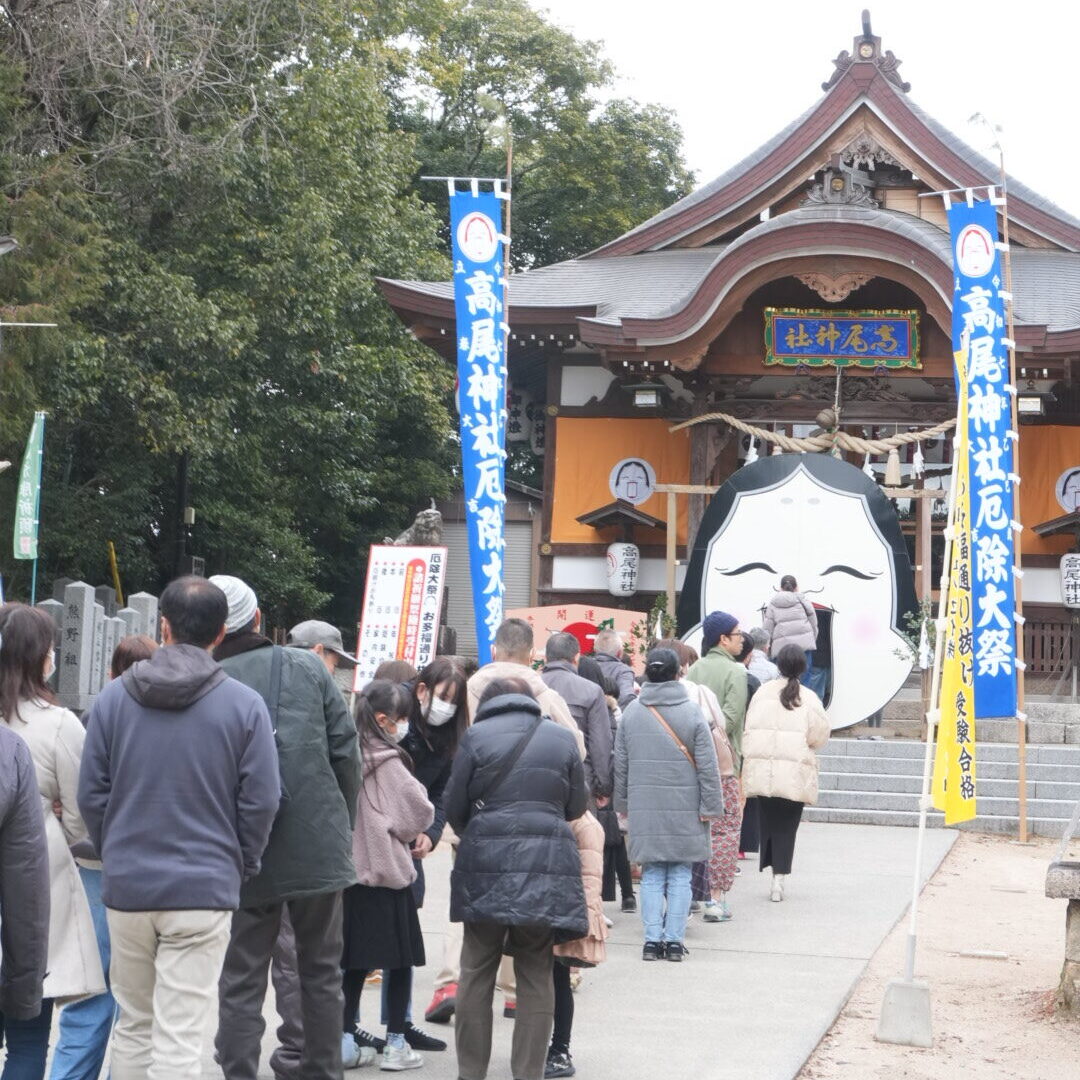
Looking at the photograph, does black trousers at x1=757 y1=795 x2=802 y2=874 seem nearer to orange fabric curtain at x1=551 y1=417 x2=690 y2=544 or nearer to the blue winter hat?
the blue winter hat

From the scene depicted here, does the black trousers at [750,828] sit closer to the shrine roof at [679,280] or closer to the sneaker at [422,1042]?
the sneaker at [422,1042]

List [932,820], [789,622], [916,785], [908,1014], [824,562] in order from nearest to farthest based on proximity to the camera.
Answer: [908,1014] < [789,622] < [932,820] < [916,785] < [824,562]

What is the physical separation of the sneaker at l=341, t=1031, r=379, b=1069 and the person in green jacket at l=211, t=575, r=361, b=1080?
0.70m

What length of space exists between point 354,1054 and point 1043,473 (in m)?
14.2

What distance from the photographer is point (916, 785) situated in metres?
13.7

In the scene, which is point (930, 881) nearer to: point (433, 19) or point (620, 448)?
point (620, 448)

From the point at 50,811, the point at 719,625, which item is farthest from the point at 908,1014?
the point at 50,811

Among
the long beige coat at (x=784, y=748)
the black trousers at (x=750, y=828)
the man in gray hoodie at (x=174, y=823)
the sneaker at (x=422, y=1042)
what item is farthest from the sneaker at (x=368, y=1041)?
the black trousers at (x=750, y=828)

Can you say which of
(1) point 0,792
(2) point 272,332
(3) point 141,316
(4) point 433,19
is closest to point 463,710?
(1) point 0,792

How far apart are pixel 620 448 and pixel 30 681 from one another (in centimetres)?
1462

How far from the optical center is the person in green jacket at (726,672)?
30.0ft

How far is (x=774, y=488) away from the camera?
1495 centimetres

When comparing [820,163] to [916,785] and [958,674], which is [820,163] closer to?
[916,785]

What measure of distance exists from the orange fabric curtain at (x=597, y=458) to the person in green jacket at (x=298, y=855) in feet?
45.9
